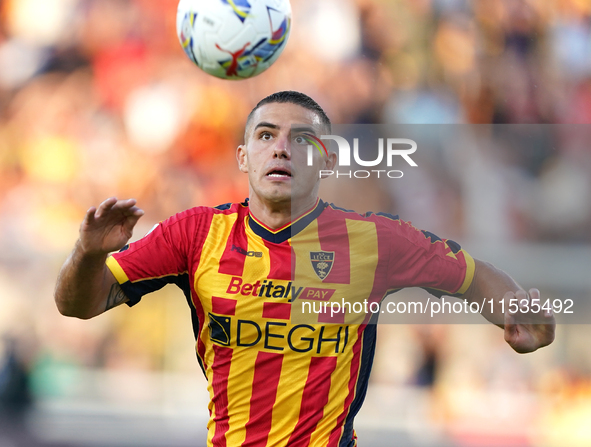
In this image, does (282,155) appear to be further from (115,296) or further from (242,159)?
(115,296)

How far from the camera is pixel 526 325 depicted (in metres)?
3.03

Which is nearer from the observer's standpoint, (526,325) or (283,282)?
(526,325)

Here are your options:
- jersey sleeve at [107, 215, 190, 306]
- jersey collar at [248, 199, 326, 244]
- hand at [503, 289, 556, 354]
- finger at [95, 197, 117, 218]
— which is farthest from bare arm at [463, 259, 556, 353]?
finger at [95, 197, 117, 218]

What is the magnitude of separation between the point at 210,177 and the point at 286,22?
3539mm

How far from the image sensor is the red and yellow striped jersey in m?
3.05

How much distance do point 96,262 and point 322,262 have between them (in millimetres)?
1084

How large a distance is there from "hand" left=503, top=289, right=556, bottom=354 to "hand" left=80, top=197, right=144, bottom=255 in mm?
1696

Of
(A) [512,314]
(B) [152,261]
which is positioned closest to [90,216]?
(B) [152,261]

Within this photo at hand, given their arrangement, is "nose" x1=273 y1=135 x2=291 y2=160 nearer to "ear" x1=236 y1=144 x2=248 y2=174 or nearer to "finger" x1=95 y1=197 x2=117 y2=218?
"ear" x1=236 y1=144 x2=248 y2=174

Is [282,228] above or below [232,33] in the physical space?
below

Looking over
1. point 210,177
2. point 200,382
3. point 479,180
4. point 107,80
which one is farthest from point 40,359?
point 479,180

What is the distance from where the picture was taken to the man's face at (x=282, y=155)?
10.5 ft

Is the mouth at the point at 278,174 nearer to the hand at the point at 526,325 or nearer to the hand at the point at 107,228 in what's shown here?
the hand at the point at 107,228

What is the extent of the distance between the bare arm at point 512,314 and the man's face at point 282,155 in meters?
0.95
